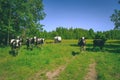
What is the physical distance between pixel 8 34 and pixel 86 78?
32.1 meters

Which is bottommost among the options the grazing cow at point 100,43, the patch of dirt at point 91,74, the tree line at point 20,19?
the patch of dirt at point 91,74

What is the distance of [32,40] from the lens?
39.6m

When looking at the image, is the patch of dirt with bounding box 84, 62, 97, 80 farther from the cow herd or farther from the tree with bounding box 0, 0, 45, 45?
the tree with bounding box 0, 0, 45, 45

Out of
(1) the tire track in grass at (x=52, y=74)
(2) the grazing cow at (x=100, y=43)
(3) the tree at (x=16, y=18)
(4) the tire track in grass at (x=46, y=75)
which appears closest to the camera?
(4) the tire track in grass at (x=46, y=75)

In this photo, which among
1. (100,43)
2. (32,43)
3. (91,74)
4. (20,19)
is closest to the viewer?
(91,74)

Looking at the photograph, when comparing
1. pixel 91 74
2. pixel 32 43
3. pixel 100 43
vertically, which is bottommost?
pixel 91 74

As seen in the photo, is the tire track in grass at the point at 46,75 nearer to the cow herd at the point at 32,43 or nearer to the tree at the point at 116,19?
the cow herd at the point at 32,43

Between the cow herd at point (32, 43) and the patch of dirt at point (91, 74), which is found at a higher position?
the cow herd at point (32, 43)

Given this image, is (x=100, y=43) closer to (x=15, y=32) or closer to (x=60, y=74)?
(x=15, y=32)

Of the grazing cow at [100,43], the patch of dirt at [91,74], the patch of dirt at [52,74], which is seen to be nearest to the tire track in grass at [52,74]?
the patch of dirt at [52,74]

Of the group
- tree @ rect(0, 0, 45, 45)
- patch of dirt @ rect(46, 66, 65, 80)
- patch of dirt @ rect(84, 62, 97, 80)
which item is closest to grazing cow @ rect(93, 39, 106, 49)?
tree @ rect(0, 0, 45, 45)

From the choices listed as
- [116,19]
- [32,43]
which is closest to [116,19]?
[116,19]

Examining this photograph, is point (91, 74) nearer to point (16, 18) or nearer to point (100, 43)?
point (100, 43)

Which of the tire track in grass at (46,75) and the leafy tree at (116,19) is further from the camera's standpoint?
the leafy tree at (116,19)
